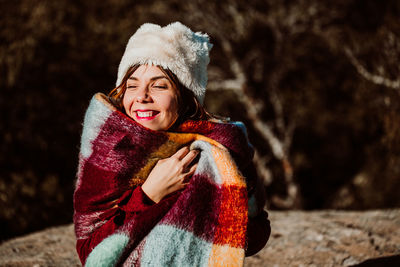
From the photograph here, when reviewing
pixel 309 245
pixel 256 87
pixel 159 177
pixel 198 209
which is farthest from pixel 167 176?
pixel 256 87

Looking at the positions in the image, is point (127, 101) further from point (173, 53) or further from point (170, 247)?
point (170, 247)

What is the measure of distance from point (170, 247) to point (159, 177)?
272mm

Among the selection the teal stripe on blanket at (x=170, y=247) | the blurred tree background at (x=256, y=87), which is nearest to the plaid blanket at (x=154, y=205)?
the teal stripe on blanket at (x=170, y=247)

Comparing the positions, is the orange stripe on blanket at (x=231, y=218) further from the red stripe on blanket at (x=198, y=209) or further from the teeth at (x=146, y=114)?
the teeth at (x=146, y=114)

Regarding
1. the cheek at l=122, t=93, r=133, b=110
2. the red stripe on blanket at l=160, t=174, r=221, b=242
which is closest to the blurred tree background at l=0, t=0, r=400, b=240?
the cheek at l=122, t=93, r=133, b=110

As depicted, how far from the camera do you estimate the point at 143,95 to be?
162cm

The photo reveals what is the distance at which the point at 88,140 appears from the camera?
1.59 meters

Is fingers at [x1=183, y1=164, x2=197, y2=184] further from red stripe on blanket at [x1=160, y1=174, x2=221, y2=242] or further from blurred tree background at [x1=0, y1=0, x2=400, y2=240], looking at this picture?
blurred tree background at [x1=0, y1=0, x2=400, y2=240]

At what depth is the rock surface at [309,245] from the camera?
10.6ft

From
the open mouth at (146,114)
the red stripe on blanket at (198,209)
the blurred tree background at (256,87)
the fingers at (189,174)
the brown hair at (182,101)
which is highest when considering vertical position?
the blurred tree background at (256,87)

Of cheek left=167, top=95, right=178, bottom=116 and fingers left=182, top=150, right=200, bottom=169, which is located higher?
cheek left=167, top=95, right=178, bottom=116

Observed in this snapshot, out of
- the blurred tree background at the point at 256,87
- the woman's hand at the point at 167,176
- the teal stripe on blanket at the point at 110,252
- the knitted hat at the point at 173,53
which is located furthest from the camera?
the blurred tree background at the point at 256,87

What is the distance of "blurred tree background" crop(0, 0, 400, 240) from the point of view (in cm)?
612

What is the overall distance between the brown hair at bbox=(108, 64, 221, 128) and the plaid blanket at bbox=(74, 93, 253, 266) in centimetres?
17
